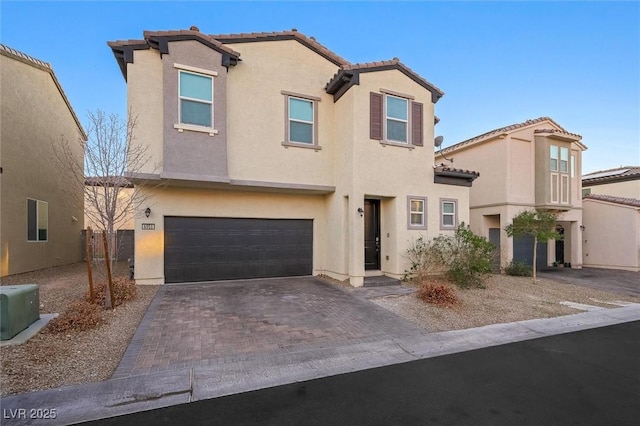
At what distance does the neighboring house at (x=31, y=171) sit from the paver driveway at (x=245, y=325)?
580cm

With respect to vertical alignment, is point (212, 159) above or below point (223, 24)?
below

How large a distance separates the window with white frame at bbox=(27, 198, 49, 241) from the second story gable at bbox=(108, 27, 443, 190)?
6.89 meters

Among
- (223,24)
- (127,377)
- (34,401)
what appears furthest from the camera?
(223,24)

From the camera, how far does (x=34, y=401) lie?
3346 millimetres

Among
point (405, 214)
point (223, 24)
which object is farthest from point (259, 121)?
point (405, 214)

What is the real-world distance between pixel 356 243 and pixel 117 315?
6.23 meters

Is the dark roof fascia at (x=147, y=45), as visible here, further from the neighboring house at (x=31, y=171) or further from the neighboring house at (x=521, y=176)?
the neighboring house at (x=521, y=176)

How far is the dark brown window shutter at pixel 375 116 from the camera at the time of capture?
9.65m

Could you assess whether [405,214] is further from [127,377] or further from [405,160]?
[127,377]

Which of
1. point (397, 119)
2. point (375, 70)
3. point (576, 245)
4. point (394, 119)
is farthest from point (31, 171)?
point (576, 245)

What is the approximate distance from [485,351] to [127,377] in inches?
215

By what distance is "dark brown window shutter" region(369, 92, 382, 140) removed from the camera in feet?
31.7

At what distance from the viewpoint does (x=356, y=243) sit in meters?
9.22

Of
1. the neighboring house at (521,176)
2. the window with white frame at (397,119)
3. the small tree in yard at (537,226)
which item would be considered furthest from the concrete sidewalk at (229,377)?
the neighboring house at (521,176)
